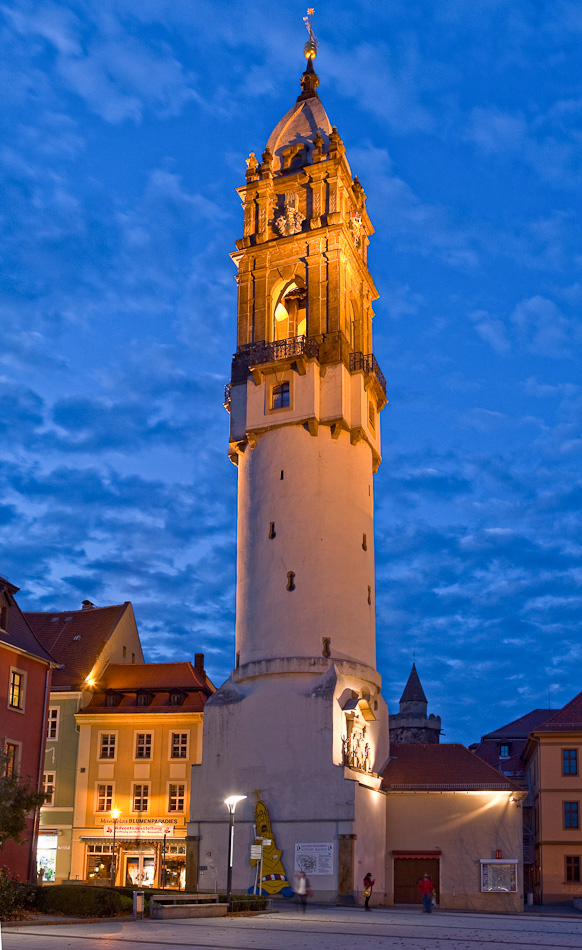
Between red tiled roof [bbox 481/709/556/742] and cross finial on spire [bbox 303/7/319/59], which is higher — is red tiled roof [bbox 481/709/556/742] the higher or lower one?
the lower one

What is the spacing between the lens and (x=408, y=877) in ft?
144

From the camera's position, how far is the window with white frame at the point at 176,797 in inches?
2115

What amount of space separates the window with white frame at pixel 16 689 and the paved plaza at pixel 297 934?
12968 millimetres

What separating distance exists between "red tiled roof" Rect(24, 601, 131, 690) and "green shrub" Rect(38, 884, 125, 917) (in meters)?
31.3

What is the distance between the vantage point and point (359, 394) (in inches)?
1885

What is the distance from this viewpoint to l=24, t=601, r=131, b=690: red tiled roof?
2322 inches

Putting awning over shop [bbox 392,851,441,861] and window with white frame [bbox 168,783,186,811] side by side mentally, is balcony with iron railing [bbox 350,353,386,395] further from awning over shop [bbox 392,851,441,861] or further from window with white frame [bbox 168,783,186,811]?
window with white frame [bbox 168,783,186,811]

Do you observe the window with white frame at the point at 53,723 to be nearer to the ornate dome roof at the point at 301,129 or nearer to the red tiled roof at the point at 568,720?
the red tiled roof at the point at 568,720

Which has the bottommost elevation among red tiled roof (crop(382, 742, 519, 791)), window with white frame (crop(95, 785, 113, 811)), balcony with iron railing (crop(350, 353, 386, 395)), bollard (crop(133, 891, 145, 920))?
bollard (crop(133, 891, 145, 920))

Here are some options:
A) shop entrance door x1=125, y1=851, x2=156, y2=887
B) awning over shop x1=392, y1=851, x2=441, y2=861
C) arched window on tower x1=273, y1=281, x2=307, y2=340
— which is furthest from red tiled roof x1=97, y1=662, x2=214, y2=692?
arched window on tower x1=273, y1=281, x2=307, y2=340

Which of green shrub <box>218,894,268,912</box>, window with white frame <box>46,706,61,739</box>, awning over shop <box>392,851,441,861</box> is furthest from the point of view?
window with white frame <box>46,706,61,739</box>

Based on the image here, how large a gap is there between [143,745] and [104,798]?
11.3 ft

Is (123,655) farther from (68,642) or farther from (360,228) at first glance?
(360,228)

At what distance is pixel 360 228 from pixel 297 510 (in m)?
18.4
